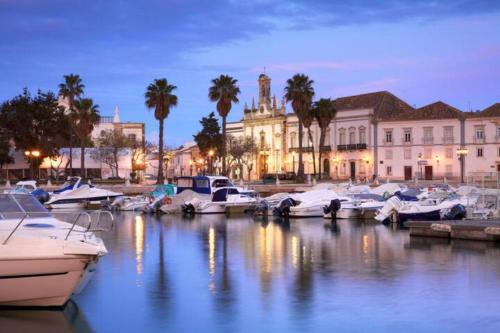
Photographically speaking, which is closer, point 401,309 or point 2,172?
point 401,309

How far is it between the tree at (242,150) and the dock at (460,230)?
237ft

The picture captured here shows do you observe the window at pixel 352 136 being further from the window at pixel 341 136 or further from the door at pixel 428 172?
the door at pixel 428 172

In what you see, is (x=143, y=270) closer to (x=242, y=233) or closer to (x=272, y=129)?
(x=242, y=233)

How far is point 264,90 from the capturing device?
111 metres

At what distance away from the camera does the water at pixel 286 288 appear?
13.5 meters

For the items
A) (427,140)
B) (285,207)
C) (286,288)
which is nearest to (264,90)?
(427,140)

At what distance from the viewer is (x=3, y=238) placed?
13336mm

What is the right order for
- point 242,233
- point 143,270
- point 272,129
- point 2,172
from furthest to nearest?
1. point 272,129
2. point 2,172
3. point 242,233
4. point 143,270

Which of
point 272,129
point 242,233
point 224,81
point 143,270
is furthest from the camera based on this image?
point 272,129

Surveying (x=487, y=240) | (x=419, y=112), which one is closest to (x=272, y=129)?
(x=419, y=112)

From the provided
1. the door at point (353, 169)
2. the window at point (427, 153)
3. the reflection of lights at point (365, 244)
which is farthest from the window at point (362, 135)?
the reflection of lights at point (365, 244)

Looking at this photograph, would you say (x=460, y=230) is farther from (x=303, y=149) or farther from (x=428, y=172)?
(x=303, y=149)

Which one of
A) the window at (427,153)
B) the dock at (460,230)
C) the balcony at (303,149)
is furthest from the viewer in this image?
the balcony at (303,149)

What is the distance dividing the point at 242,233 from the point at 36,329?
2022 centimetres
